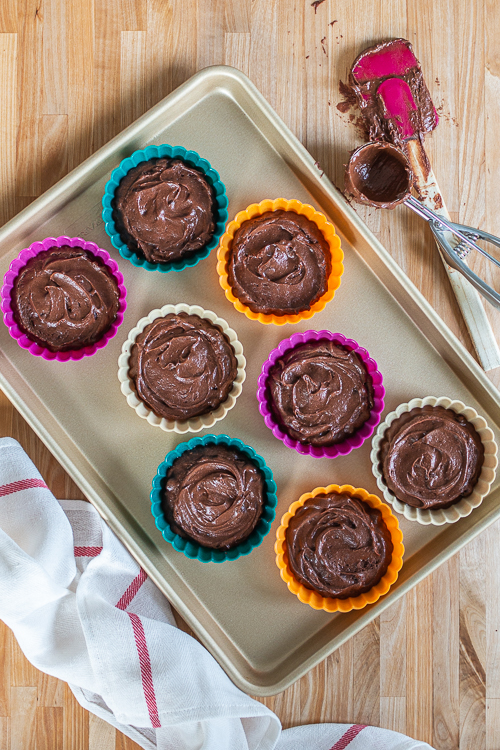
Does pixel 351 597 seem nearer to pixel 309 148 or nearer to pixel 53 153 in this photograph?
pixel 309 148

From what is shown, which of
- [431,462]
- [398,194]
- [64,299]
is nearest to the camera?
[64,299]

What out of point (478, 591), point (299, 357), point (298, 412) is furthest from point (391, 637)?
point (299, 357)

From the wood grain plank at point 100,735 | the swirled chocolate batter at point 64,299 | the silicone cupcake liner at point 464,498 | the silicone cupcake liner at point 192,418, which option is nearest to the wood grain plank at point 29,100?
the swirled chocolate batter at point 64,299

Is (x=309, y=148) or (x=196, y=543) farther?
(x=309, y=148)

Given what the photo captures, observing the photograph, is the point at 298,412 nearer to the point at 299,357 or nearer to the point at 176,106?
the point at 299,357

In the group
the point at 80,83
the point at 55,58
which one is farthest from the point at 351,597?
the point at 55,58

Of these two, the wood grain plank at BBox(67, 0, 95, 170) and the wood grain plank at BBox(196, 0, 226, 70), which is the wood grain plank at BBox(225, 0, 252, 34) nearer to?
the wood grain plank at BBox(196, 0, 226, 70)

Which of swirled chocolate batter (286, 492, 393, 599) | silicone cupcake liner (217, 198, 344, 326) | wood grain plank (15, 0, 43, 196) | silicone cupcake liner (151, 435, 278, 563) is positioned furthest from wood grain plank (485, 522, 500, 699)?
wood grain plank (15, 0, 43, 196)

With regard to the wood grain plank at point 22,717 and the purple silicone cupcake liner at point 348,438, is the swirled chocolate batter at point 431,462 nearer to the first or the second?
the purple silicone cupcake liner at point 348,438
